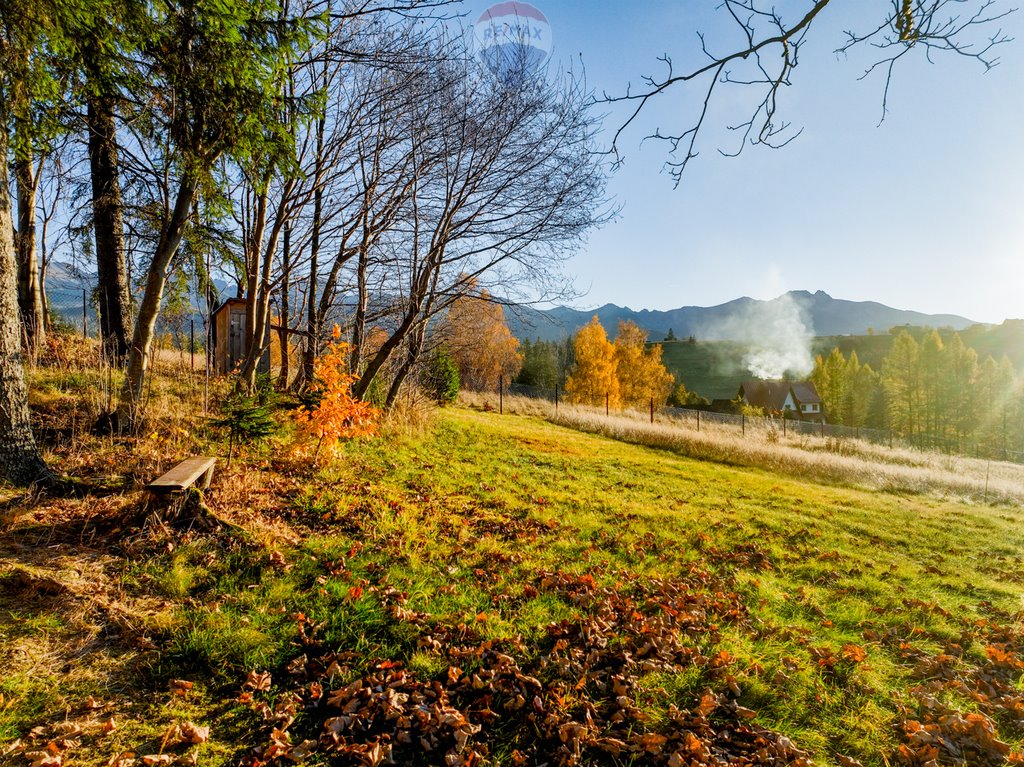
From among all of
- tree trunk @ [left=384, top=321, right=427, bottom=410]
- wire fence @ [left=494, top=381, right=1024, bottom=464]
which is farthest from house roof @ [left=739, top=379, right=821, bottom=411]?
tree trunk @ [left=384, top=321, right=427, bottom=410]

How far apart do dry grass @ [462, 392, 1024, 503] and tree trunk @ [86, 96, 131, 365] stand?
14553 millimetres

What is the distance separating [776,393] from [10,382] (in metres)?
66.8

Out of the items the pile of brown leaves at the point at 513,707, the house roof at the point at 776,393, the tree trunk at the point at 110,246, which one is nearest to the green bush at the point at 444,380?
the tree trunk at the point at 110,246

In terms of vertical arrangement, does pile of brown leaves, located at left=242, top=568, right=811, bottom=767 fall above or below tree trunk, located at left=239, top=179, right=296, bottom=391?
below

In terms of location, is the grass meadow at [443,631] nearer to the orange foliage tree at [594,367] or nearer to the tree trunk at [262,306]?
the tree trunk at [262,306]

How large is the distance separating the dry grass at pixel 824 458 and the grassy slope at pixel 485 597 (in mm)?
5824

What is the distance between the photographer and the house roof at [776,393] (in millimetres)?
58281

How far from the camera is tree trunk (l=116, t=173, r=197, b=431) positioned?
5105mm

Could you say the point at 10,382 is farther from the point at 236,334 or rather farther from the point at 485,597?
the point at 236,334

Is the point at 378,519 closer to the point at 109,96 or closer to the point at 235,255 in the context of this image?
the point at 109,96

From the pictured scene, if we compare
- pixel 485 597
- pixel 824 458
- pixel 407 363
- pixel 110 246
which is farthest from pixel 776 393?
pixel 110 246

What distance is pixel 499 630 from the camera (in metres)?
3.34

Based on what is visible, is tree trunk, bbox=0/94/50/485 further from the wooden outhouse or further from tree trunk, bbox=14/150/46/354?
the wooden outhouse

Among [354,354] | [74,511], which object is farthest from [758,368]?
[74,511]
